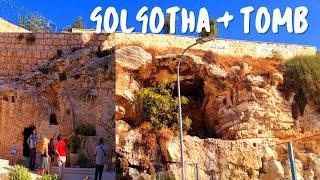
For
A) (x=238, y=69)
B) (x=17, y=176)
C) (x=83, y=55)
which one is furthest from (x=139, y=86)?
(x=17, y=176)

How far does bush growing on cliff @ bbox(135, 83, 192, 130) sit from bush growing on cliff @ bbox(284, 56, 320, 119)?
5676 millimetres

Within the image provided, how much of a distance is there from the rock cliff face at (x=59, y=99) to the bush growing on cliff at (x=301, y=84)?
8.73 meters

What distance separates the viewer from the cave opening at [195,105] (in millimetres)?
25203

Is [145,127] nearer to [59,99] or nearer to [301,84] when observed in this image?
[59,99]

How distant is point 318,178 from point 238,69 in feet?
25.5

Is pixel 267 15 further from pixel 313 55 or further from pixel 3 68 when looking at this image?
pixel 3 68

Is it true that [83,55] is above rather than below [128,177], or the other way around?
above

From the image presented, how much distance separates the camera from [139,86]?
23859 mm

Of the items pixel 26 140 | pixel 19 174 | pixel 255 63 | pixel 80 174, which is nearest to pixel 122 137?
pixel 80 174

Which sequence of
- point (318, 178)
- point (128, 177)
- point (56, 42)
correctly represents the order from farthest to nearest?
point (56, 42)
point (128, 177)
point (318, 178)

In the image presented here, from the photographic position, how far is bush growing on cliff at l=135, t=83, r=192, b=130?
2247 centimetres

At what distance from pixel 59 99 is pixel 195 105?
6890 mm

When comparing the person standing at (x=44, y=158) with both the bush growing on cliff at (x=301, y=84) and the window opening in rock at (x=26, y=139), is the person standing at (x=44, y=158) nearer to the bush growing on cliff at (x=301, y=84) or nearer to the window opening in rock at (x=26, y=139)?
the window opening in rock at (x=26, y=139)

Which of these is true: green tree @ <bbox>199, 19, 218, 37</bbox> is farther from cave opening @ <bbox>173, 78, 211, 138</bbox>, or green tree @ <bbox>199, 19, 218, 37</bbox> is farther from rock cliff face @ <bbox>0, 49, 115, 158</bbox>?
rock cliff face @ <bbox>0, 49, 115, 158</bbox>
